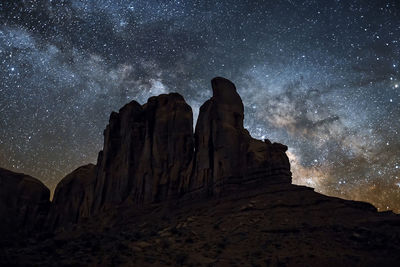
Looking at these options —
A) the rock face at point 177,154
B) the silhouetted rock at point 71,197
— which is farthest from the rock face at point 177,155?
the silhouetted rock at point 71,197

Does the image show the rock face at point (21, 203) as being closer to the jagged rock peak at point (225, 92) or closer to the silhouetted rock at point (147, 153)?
the silhouetted rock at point (147, 153)

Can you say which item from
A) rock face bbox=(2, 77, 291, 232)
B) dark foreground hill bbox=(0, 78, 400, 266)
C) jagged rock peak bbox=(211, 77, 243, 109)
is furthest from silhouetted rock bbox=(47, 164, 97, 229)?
jagged rock peak bbox=(211, 77, 243, 109)

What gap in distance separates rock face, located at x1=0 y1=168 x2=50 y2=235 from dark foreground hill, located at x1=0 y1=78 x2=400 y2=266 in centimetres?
176

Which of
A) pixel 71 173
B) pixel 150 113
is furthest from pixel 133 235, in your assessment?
pixel 71 173

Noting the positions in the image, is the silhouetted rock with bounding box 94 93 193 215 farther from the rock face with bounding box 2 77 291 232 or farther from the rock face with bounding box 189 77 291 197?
the rock face with bounding box 189 77 291 197

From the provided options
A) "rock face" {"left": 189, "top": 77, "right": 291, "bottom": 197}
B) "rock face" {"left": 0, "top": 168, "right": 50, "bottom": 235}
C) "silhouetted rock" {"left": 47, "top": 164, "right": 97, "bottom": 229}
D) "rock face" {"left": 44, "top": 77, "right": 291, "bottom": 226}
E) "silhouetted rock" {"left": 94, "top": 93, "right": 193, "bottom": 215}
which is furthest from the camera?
"rock face" {"left": 0, "top": 168, "right": 50, "bottom": 235}

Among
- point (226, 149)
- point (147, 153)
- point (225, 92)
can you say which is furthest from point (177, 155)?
point (225, 92)

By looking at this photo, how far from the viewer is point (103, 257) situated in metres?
19.3

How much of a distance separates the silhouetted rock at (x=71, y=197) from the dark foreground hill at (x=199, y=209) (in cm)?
36

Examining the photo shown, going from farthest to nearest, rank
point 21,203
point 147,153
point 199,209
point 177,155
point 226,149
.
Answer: point 21,203, point 147,153, point 177,155, point 226,149, point 199,209

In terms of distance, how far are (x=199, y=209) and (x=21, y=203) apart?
5376 centimetres

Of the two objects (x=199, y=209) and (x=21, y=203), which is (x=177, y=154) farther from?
(x=21, y=203)

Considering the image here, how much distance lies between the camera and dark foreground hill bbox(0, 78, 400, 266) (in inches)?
838

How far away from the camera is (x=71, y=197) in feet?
212
